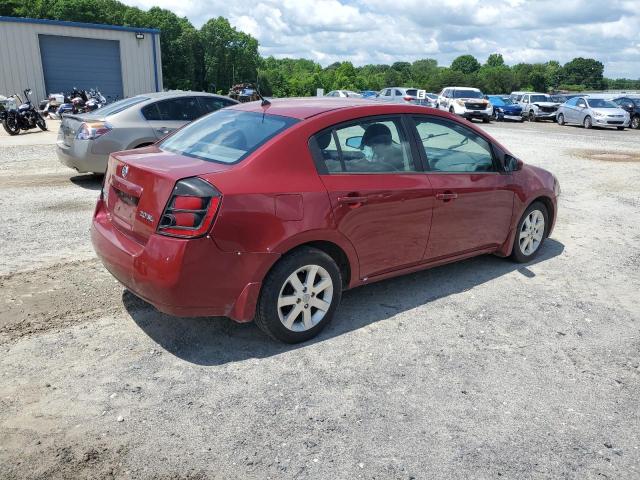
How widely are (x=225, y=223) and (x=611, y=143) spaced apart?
18734mm

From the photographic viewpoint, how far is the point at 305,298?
3.94 metres

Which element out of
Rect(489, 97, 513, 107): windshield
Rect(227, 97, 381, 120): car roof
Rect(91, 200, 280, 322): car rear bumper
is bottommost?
Rect(489, 97, 513, 107): windshield

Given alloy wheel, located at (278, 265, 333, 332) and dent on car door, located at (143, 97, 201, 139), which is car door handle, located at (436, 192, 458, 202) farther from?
dent on car door, located at (143, 97, 201, 139)

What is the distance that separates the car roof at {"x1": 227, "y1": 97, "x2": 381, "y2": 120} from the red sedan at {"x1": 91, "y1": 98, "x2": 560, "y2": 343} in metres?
0.02

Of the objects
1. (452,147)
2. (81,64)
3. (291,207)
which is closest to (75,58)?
(81,64)

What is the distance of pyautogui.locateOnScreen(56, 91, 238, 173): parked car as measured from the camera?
28.2 feet

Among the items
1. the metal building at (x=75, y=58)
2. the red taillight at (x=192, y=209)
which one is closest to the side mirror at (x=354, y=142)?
the red taillight at (x=192, y=209)

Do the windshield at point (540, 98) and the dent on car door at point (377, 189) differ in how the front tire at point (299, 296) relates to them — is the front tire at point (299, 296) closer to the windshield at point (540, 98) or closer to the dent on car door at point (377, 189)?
the dent on car door at point (377, 189)

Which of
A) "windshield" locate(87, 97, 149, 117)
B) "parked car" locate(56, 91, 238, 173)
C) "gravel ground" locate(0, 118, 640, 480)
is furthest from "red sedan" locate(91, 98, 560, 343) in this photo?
"windshield" locate(87, 97, 149, 117)

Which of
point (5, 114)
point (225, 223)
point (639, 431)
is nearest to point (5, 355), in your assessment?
point (225, 223)

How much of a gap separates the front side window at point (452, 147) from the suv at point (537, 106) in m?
29.3

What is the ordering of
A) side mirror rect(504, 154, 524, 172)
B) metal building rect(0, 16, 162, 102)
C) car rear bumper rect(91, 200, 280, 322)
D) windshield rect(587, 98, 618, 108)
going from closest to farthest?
car rear bumper rect(91, 200, 280, 322)
side mirror rect(504, 154, 524, 172)
metal building rect(0, 16, 162, 102)
windshield rect(587, 98, 618, 108)

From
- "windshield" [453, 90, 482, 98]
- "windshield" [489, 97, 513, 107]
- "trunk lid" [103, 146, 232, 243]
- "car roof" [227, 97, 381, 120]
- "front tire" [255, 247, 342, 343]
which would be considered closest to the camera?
"trunk lid" [103, 146, 232, 243]

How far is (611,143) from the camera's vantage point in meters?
18.8
